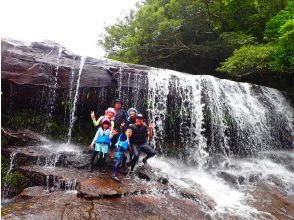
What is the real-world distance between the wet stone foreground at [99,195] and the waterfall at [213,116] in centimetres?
292

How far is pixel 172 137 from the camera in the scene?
1098 cm

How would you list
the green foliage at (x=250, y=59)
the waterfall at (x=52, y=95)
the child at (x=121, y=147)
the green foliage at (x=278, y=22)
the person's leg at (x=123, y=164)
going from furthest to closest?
the green foliage at (x=278, y=22)
the green foliage at (x=250, y=59)
the waterfall at (x=52, y=95)
the person's leg at (x=123, y=164)
the child at (x=121, y=147)

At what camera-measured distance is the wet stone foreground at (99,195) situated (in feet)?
17.5

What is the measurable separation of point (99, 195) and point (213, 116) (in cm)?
667

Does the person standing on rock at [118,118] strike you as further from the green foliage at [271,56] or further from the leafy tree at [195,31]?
the leafy tree at [195,31]

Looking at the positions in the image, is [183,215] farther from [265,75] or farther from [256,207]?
[265,75]

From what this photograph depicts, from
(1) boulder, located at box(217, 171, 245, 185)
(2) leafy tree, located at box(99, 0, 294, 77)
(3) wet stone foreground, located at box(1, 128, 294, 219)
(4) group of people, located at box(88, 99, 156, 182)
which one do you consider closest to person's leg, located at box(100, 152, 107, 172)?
(4) group of people, located at box(88, 99, 156, 182)

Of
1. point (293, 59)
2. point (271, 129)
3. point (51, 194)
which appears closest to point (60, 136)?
point (51, 194)

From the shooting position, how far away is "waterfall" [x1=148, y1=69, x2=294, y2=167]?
35.0 feet

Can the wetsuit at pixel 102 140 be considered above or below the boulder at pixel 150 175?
above

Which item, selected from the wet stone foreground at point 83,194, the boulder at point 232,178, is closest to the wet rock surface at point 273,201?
the boulder at point 232,178

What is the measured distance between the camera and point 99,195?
234 inches

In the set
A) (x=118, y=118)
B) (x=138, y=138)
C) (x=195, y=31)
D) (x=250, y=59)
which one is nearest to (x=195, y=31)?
(x=195, y=31)

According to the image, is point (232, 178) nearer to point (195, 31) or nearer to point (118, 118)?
point (118, 118)
